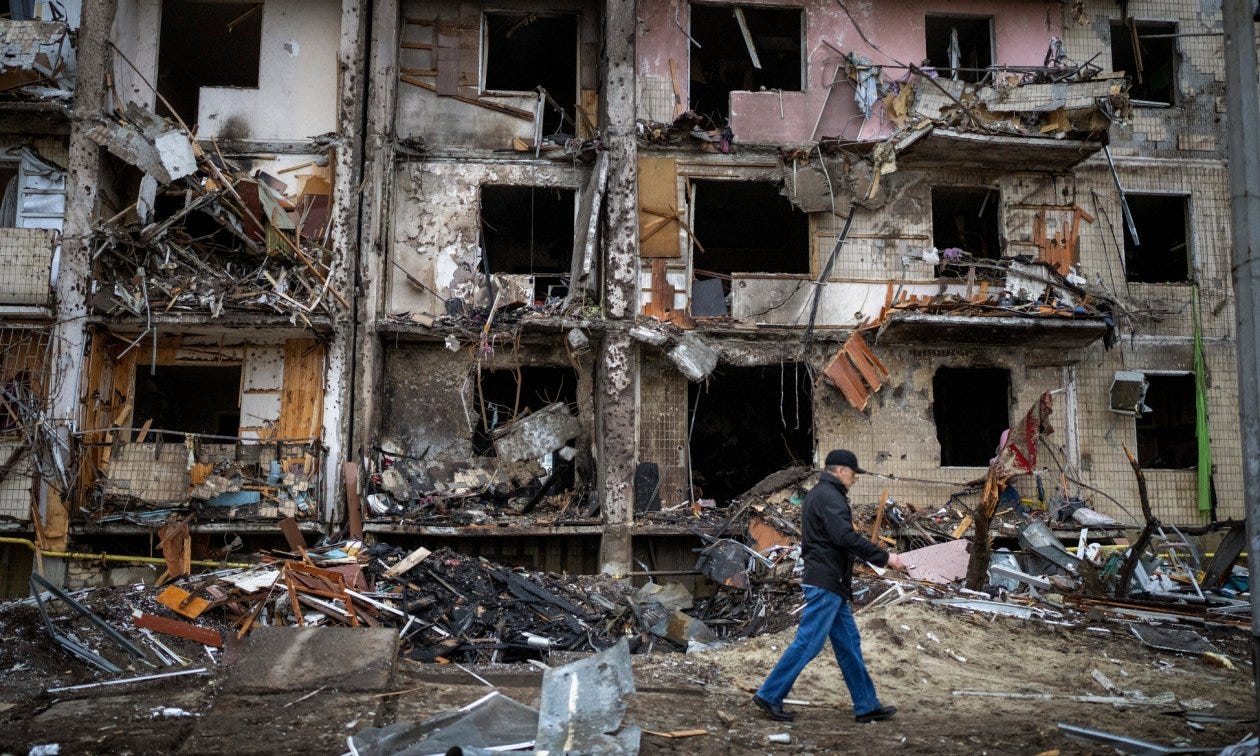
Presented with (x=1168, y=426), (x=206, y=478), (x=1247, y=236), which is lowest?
(x=206, y=478)

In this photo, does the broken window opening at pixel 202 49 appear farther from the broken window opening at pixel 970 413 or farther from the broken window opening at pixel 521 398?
the broken window opening at pixel 970 413

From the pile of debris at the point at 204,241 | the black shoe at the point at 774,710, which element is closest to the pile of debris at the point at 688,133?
the pile of debris at the point at 204,241

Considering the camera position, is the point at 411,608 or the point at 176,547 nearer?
the point at 411,608

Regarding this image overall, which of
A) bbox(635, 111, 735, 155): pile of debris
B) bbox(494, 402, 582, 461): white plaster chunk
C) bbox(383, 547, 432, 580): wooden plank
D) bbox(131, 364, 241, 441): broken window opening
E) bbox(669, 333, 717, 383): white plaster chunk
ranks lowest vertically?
bbox(383, 547, 432, 580): wooden plank

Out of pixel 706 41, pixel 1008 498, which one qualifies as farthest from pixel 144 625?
Result: pixel 706 41

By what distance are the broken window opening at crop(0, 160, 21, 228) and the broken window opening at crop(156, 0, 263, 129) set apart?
2.54 meters

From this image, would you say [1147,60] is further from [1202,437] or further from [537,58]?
[537,58]

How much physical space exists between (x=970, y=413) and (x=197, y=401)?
15.6m

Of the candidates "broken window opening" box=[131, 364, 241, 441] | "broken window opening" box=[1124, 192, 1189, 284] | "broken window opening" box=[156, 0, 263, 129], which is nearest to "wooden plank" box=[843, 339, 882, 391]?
"broken window opening" box=[1124, 192, 1189, 284]

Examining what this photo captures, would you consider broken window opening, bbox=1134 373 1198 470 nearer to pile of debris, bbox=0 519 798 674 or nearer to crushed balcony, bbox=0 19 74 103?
pile of debris, bbox=0 519 798 674

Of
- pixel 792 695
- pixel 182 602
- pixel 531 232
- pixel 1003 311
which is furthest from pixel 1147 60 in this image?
pixel 182 602

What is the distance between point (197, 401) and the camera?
59.1 feet

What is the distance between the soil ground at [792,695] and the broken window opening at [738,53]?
10286 mm

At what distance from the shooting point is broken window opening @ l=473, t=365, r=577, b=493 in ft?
48.3
